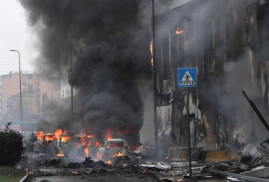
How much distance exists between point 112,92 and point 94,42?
4732 mm

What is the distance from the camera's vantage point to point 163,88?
97.8 feet

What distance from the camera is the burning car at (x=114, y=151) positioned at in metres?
20.3

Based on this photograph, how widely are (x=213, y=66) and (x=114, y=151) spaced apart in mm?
6739

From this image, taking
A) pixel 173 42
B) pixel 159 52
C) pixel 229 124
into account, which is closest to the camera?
pixel 229 124

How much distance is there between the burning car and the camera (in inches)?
799

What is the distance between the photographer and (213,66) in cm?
2303

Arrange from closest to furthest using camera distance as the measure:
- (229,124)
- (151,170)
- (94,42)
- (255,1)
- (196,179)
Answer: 1. (196,179)
2. (151,170)
3. (255,1)
4. (229,124)
5. (94,42)

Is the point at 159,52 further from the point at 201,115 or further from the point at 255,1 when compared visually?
the point at 255,1

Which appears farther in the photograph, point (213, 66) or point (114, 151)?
point (213, 66)

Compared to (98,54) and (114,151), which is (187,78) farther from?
(98,54)

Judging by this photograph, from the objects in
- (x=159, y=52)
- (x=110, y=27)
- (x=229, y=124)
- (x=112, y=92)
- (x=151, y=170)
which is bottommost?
(x=151, y=170)

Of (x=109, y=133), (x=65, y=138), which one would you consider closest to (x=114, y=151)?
(x=65, y=138)

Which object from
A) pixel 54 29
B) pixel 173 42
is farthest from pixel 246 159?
pixel 54 29

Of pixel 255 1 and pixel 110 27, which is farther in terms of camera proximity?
pixel 110 27
